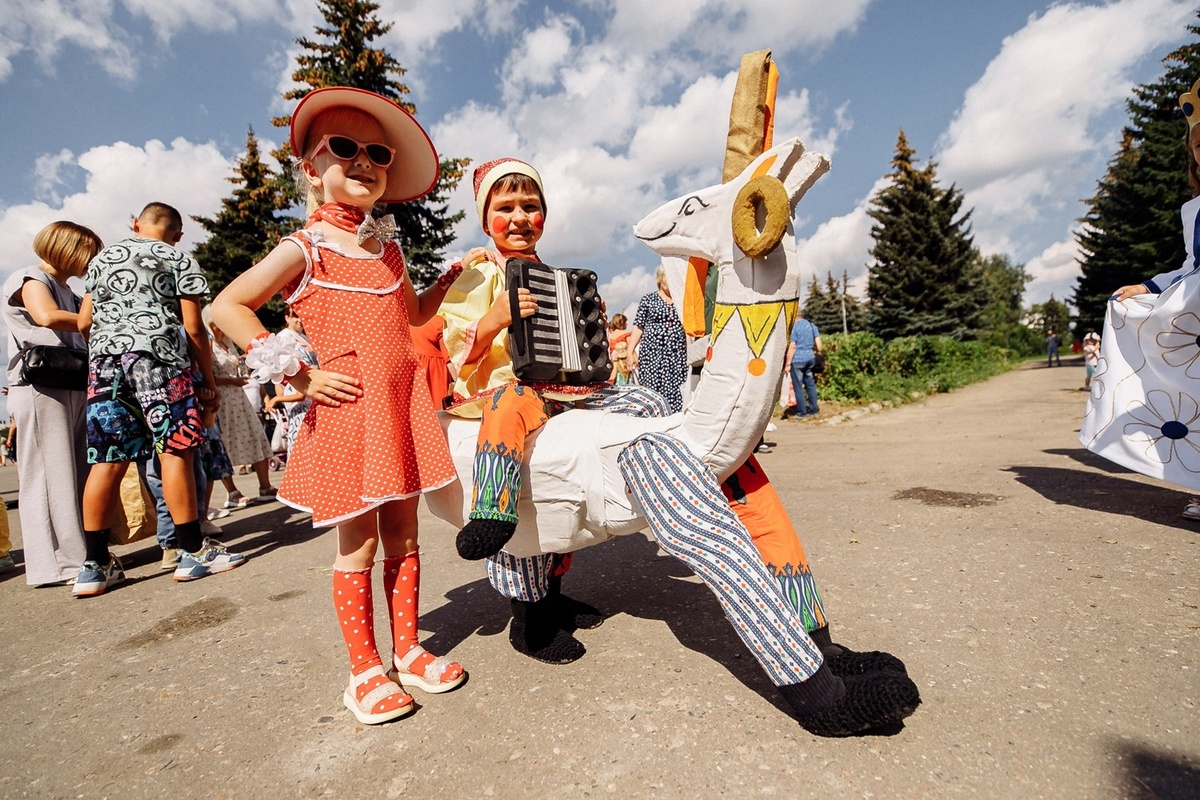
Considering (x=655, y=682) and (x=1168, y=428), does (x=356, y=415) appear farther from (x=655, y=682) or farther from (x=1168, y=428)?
(x=1168, y=428)

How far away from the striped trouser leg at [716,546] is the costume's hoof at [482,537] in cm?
41

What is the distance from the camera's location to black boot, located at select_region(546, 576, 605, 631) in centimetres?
259

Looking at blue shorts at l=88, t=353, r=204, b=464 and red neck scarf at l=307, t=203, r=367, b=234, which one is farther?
blue shorts at l=88, t=353, r=204, b=464

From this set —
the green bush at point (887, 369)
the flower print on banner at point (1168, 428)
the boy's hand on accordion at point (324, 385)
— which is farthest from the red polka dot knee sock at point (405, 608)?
the green bush at point (887, 369)

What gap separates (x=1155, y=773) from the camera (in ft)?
4.92

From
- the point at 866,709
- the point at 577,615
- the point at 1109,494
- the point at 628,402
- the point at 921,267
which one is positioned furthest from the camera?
the point at 921,267

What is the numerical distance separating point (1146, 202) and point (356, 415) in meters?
30.3

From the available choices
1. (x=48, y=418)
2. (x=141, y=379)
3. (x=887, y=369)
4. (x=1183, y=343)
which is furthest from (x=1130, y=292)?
(x=887, y=369)

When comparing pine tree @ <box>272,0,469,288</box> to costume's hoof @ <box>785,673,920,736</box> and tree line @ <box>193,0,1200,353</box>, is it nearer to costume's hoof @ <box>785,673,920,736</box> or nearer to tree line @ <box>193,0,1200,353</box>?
tree line @ <box>193,0,1200,353</box>

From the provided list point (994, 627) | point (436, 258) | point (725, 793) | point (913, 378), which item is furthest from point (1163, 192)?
point (725, 793)

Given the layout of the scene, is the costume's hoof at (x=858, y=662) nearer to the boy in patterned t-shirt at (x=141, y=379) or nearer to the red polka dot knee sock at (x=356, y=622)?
the red polka dot knee sock at (x=356, y=622)

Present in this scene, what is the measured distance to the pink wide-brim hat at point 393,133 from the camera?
2057 millimetres

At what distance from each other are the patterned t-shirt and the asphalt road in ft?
4.60

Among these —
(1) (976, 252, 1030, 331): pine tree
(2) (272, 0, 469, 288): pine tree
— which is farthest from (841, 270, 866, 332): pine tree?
(2) (272, 0, 469, 288): pine tree
